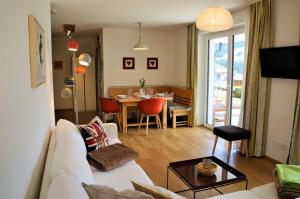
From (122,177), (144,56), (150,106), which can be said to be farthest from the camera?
(144,56)

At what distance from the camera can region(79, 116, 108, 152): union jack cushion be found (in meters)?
2.74

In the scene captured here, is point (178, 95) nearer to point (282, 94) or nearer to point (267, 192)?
point (282, 94)

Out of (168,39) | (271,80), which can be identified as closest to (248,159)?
(271,80)

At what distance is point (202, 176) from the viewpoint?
8.16ft

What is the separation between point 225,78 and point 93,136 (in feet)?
11.2

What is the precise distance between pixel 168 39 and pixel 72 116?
3.70 meters

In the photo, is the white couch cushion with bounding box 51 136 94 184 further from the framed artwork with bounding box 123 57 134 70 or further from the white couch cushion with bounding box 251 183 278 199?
the framed artwork with bounding box 123 57 134 70

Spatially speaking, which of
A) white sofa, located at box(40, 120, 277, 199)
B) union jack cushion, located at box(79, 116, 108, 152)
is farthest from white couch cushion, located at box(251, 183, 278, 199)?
union jack cushion, located at box(79, 116, 108, 152)

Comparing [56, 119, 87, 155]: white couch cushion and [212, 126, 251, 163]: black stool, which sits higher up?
[56, 119, 87, 155]: white couch cushion

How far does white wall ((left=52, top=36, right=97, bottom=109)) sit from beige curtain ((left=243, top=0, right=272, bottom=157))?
578cm

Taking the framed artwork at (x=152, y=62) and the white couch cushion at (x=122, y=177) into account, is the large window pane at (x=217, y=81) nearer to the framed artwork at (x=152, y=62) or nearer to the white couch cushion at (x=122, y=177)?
the framed artwork at (x=152, y=62)

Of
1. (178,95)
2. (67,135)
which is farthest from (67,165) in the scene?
(178,95)

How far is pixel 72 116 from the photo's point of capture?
742cm

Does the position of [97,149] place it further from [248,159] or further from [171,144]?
[248,159]
